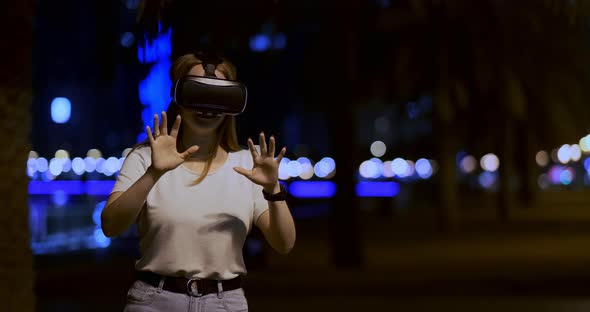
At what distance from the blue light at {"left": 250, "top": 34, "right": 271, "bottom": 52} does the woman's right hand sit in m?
14.8

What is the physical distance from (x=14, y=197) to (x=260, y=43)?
11.9 metres

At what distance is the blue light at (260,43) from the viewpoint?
18634 mm

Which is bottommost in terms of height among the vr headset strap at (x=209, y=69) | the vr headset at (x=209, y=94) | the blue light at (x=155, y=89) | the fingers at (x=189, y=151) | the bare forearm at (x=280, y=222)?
the bare forearm at (x=280, y=222)

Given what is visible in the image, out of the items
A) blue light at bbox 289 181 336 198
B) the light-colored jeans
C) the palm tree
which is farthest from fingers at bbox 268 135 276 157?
blue light at bbox 289 181 336 198

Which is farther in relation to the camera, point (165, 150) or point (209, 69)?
point (209, 69)

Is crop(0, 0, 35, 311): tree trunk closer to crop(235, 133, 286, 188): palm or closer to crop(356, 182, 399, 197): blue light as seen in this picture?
crop(235, 133, 286, 188): palm

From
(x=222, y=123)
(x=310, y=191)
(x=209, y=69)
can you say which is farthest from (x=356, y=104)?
(x=310, y=191)

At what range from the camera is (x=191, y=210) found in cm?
359

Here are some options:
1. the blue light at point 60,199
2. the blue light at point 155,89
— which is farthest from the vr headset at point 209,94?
the blue light at point 60,199

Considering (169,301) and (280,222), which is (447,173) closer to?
(280,222)

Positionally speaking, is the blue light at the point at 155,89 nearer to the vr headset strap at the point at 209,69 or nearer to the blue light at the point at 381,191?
the vr headset strap at the point at 209,69

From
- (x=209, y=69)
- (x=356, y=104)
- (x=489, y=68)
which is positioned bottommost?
(x=209, y=69)

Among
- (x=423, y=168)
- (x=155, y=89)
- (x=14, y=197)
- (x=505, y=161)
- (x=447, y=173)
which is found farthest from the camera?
(x=423, y=168)

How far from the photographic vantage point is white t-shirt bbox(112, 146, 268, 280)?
3580 mm
